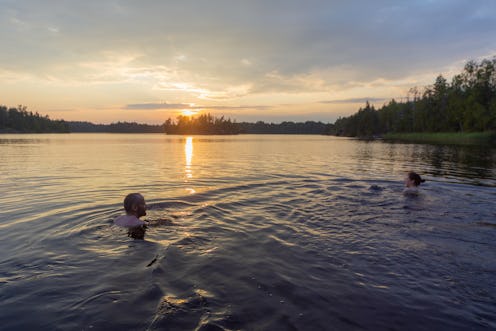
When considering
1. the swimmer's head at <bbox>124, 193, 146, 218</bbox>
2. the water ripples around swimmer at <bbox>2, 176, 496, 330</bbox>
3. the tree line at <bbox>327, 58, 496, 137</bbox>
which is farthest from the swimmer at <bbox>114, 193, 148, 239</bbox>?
the tree line at <bbox>327, 58, 496, 137</bbox>

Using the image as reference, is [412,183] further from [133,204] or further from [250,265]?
[133,204]

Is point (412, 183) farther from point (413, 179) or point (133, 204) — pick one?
point (133, 204)

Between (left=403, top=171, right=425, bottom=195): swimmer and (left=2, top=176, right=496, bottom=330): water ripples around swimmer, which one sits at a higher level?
(left=403, top=171, right=425, bottom=195): swimmer

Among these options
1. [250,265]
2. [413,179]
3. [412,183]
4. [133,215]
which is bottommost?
[250,265]

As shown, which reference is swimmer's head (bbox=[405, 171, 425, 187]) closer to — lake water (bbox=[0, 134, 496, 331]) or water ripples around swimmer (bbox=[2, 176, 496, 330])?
lake water (bbox=[0, 134, 496, 331])

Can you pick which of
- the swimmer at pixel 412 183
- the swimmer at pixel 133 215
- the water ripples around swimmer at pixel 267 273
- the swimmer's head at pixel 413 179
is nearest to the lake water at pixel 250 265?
the water ripples around swimmer at pixel 267 273

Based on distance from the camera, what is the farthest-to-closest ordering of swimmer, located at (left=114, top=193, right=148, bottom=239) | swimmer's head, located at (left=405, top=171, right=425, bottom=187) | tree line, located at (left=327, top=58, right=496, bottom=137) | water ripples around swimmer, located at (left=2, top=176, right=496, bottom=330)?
tree line, located at (left=327, top=58, right=496, bottom=137)
swimmer's head, located at (left=405, top=171, right=425, bottom=187)
swimmer, located at (left=114, top=193, right=148, bottom=239)
water ripples around swimmer, located at (left=2, top=176, right=496, bottom=330)

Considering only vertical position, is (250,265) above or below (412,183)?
below

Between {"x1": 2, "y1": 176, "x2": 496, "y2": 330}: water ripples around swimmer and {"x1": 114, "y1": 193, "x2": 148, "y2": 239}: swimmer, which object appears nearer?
{"x1": 2, "y1": 176, "x2": 496, "y2": 330}: water ripples around swimmer

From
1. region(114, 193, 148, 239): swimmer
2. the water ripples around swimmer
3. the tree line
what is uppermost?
the tree line

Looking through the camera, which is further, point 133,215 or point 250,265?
point 133,215

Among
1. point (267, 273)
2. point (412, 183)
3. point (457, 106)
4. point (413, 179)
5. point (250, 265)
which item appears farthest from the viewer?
point (457, 106)

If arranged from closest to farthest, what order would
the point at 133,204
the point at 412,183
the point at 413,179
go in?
the point at 133,204, the point at 413,179, the point at 412,183

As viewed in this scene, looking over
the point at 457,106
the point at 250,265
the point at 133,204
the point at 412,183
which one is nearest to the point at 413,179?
the point at 412,183
